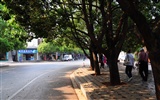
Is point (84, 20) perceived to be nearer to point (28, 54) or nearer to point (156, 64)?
point (156, 64)

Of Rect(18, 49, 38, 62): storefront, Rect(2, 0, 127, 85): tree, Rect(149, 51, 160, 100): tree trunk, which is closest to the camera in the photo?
Rect(149, 51, 160, 100): tree trunk

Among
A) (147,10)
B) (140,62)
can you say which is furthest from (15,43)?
(140,62)

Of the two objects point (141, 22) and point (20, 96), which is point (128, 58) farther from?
point (141, 22)

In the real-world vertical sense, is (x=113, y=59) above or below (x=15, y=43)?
below

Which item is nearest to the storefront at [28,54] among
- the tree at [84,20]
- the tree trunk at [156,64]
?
the tree at [84,20]

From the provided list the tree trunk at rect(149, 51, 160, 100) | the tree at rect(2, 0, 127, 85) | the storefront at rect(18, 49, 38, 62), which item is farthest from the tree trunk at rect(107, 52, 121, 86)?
the storefront at rect(18, 49, 38, 62)

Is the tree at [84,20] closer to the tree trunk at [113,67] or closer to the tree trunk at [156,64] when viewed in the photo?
the tree trunk at [113,67]

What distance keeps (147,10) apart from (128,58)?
16.1 ft

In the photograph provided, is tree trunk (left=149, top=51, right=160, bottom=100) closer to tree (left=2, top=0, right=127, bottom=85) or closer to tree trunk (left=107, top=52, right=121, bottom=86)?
tree (left=2, top=0, right=127, bottom=85)

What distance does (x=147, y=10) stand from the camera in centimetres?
1742

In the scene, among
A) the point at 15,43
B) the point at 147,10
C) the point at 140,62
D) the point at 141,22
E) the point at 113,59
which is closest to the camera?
the point at 141,22

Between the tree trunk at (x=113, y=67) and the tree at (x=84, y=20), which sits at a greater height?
the tree at (x=84, y=20)

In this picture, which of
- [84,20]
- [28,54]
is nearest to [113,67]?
[84,20]

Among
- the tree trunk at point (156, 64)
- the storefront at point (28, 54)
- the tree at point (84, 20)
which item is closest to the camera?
the tree trunk at point (156, 64)
